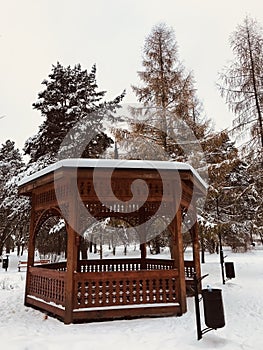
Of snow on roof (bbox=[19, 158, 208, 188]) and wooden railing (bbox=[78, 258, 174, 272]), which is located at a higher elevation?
snow on roof (bbox=[19, 158, 208, 188])

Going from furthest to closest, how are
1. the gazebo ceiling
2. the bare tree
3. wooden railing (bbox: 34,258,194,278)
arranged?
the bare tree → wooden railing (bbox: 34,258,194,278) → the gazebo ceiling

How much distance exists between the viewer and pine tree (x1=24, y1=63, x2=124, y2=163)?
12320 millimetres

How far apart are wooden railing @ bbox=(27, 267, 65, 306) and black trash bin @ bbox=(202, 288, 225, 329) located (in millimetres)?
2661

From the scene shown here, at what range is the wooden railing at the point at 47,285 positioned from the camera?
17.4ft

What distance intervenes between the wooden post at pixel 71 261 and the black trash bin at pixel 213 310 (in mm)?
2394

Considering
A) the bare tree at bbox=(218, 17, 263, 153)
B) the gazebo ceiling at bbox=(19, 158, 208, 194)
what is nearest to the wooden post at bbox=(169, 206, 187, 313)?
the gazebo ceiling at bbox=(19, 158, 208, 194)

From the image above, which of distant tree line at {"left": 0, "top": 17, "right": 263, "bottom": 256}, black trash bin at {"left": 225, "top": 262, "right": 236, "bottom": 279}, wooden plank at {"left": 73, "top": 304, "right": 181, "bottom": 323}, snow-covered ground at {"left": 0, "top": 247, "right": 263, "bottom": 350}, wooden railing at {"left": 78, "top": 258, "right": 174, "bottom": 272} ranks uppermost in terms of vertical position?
distant tree line at {"left": 0, "top": 17, "right": 263, "bottom": 256}

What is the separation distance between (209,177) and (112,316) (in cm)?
626

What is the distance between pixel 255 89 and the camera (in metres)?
9.30

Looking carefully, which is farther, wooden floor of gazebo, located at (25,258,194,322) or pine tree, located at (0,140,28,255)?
pine tree, located at (0,140,28,255)

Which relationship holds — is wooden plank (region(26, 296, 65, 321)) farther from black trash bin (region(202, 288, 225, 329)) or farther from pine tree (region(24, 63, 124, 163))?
pine tree (region(24, 63, 124, 163))

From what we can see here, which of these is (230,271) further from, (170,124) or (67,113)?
(67,113)

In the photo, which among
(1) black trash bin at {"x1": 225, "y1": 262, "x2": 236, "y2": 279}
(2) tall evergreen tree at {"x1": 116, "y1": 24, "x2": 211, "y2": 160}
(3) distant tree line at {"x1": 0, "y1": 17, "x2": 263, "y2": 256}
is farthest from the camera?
(2) tall evergreen tree at {"x1": 116, "y1": 24, "x2": 211, "y2": 160}

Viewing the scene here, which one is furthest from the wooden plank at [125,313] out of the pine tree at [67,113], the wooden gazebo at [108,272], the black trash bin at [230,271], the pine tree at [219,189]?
the pine tree at [67,113]
